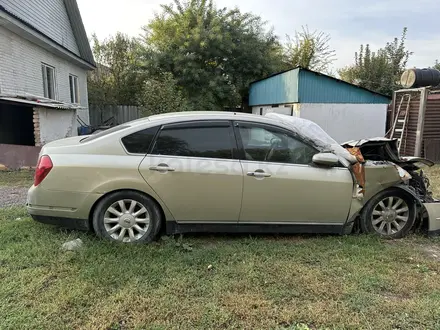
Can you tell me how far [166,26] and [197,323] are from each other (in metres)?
16.5

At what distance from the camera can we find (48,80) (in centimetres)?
1270

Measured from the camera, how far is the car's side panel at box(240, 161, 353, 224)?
12.5 ft

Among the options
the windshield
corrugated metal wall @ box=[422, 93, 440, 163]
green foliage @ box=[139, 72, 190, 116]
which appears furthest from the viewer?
green foliage @ box=[139, 72, 190, 116]

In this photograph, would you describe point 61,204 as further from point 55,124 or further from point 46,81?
point 46,81

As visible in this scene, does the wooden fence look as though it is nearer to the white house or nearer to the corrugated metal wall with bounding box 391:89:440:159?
the white house

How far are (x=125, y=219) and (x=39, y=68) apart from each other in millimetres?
9819

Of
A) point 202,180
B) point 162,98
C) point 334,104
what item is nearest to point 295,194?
point 202,180

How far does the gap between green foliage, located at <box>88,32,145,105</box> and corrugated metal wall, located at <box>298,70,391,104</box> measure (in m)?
9.79

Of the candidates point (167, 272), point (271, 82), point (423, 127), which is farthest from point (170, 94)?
point (167, 272)

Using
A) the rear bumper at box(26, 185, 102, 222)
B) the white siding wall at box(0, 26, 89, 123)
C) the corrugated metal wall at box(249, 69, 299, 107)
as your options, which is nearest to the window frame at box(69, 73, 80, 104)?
the white siding wall at box(0, 26, 89, 123)

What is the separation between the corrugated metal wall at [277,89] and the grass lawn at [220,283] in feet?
26.9

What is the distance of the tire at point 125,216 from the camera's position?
3762 mm

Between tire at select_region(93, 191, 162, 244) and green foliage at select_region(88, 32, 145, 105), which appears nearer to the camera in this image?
tire at select_region(93, 191, 162, 244)

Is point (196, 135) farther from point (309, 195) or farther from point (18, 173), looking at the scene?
point (18, 173)
